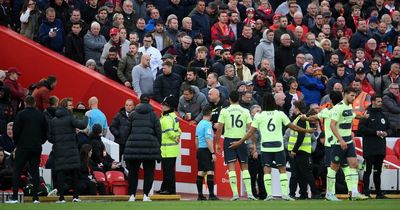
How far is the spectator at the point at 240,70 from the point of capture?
3175 centimetres

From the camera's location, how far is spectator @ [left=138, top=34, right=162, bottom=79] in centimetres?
3156

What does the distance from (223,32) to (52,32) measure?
4.55m

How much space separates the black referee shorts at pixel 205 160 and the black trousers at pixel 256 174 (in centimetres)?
114

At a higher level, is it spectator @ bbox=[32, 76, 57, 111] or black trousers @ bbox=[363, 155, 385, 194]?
spectator @ bbox=[32, 76, 57, 111]

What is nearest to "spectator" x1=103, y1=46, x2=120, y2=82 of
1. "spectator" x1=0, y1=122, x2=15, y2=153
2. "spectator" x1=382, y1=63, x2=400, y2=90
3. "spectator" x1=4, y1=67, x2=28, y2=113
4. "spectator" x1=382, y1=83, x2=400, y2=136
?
"spectator" x1=4, y1=67, x2=28, y2=113

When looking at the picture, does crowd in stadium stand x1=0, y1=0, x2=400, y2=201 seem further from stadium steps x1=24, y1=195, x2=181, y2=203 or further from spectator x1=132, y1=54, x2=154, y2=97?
stadium steps x1=24, y1=195, x2=181, y2=203

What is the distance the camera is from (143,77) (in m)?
31.0

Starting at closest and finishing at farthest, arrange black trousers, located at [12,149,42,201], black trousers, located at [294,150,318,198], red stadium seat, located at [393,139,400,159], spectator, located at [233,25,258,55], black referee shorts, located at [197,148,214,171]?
black trousers, located at [12,149,42,201]
black trousers, located at [294,150,318,198]
black referee shorts, located at [197,148,214,171]
red stadium seat, located at [393,139,400,159]
spectator, located at [233,25,258,55]

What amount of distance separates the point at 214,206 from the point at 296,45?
10.4 m

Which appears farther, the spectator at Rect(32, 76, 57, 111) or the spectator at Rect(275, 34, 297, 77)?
the spectator at Rect(275, 34, 297, 77)

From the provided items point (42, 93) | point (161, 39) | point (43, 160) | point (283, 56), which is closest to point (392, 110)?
point (283, 56)

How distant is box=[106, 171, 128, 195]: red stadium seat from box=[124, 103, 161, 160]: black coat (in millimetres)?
1500

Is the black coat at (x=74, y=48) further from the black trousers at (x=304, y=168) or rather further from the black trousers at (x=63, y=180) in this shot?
the black trousers at (x=304, y=168)

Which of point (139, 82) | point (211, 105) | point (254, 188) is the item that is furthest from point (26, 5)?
point (254, 188)
